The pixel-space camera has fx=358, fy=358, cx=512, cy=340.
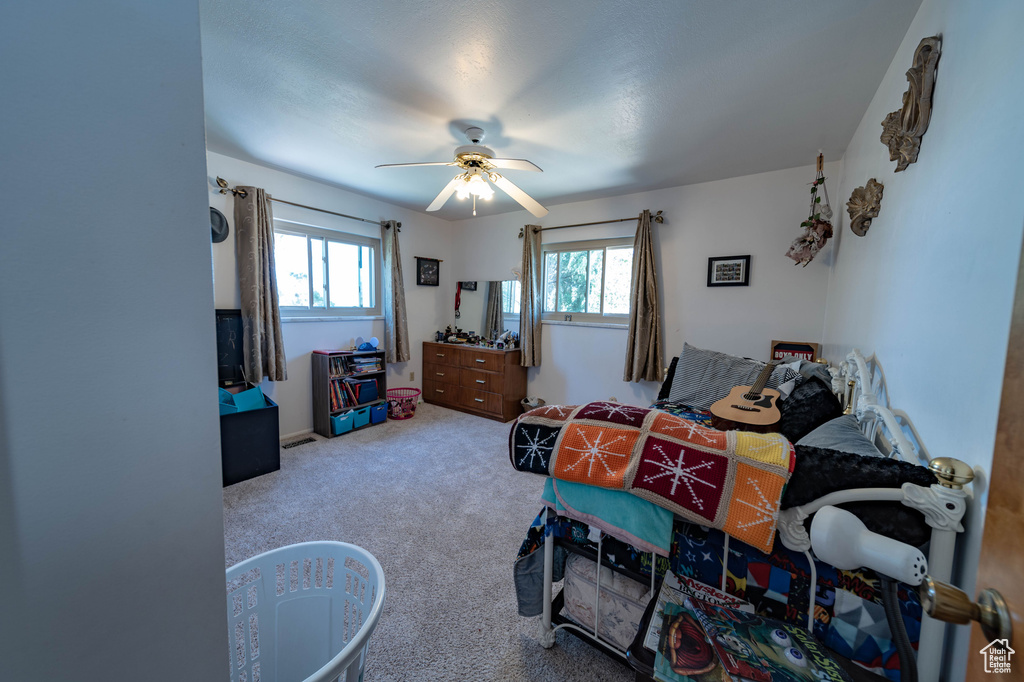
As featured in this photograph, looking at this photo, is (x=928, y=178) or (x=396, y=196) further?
(x=396, y=196)

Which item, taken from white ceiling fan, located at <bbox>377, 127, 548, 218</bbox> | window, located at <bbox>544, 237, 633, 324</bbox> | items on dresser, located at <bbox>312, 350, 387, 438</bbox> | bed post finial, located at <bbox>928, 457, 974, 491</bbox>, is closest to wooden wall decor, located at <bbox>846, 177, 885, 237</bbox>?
bed post finial, located at <bbox>928, 457, 974, 491</bbox>

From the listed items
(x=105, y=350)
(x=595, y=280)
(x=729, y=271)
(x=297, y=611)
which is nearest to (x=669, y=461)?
(x=105, y=350)

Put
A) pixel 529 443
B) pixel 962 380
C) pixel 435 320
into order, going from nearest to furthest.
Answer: pixel 962 380
pixel 529 443
pixel 435 320

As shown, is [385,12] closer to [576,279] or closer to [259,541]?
[259,541]

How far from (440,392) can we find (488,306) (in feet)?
4.12

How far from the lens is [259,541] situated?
1931mm

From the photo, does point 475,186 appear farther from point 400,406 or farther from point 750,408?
point 400,406

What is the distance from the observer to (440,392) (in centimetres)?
452

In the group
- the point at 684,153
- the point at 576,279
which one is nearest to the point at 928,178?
the point at 684,153

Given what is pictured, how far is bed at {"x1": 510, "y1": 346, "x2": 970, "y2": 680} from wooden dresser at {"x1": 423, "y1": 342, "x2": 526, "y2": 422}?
2.73 meters

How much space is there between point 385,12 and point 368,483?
2.65m

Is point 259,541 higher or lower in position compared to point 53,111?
lower

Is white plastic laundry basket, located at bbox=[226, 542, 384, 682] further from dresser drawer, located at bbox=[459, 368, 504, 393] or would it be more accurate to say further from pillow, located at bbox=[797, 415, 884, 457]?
dresser drawer, located at bbox=[459, 368, 504, 393]

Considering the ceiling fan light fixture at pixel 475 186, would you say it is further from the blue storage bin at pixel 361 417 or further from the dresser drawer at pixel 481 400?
the blue storage bin at pixel 361 417
